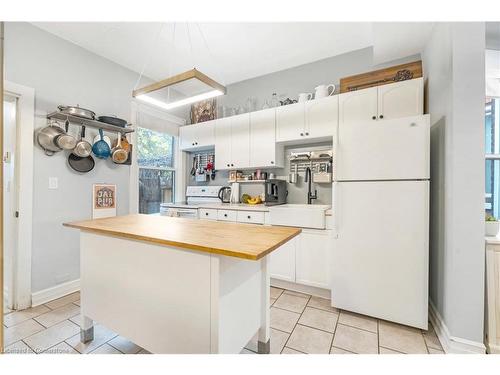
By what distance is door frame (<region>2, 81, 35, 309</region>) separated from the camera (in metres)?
2.18

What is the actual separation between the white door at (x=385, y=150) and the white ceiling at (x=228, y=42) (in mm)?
1040

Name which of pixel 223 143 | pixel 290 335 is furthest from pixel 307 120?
pixel 290 335

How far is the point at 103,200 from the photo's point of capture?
2.85m

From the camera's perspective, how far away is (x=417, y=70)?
7.68 ft

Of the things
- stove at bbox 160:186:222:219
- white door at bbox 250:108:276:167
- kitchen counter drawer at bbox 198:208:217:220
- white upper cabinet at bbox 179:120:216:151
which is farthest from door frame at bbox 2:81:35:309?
white door at bbox 250:108:276:167

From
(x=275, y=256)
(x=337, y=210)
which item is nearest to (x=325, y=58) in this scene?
(x=337, y=210)

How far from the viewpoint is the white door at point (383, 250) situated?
1.84m

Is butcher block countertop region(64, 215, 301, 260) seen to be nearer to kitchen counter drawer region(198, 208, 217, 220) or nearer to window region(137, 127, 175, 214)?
kitchen counter drawer region(198, 208, 217, 220)

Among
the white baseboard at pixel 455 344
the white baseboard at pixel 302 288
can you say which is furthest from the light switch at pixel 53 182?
A: the white baseboard at pixel 455 344

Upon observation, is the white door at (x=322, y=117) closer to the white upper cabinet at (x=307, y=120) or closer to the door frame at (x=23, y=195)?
the white upper cabinet at (x=307, y=120)

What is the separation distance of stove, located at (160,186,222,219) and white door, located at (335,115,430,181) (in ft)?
6.63
